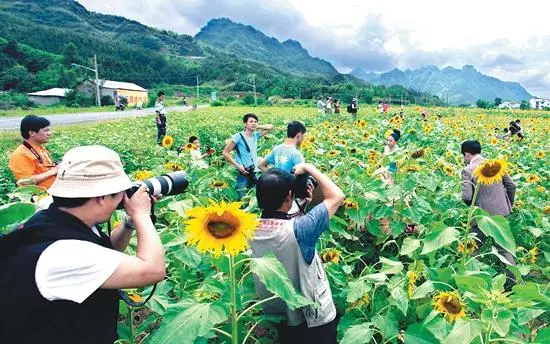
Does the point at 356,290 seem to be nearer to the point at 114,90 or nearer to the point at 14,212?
the point at 14,212

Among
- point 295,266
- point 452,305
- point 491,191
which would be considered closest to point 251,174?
point 491,191

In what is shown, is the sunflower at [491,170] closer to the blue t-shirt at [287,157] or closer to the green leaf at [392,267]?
the green leaf at [392,267]

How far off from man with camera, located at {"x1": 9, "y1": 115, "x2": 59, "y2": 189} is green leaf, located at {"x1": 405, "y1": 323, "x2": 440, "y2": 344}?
3.30m

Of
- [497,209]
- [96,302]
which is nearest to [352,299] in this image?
[96,302]

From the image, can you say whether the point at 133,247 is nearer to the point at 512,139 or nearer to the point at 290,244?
the point at 290,244

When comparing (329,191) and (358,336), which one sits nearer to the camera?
(358,336)

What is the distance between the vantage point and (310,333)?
2.17 m

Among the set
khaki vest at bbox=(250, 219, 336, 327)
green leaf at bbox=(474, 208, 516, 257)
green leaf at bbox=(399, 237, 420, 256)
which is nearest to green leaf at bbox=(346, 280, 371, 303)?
khaki vest at bbox=(250, 219, 336, 327)

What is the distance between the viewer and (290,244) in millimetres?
2027

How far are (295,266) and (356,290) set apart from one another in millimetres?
380

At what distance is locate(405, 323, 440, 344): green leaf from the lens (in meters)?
1.84

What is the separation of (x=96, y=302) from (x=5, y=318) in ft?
0.83

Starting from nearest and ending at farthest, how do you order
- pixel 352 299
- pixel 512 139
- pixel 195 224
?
pixel 195 224
pixel 352 299
pixel 512 139

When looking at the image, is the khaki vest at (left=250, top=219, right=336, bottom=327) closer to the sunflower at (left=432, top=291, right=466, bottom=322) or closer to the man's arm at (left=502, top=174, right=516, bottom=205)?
the sunflower at (left=432, top=291, right=466, bottom=322)
